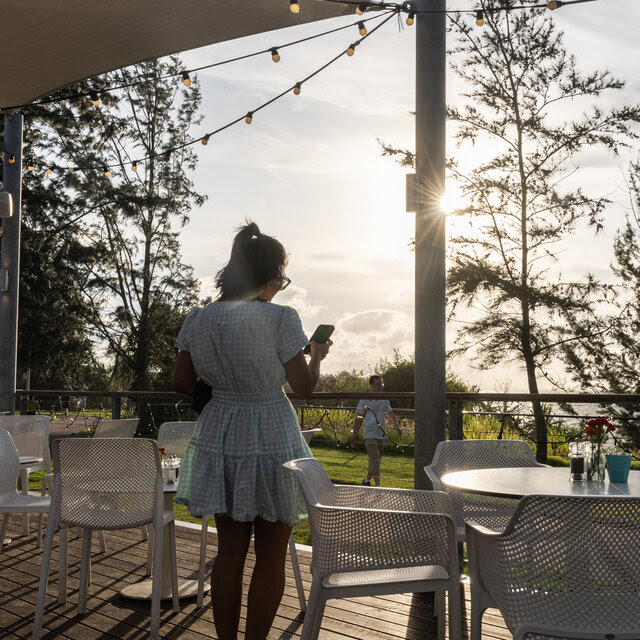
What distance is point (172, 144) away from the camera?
21.5 meters

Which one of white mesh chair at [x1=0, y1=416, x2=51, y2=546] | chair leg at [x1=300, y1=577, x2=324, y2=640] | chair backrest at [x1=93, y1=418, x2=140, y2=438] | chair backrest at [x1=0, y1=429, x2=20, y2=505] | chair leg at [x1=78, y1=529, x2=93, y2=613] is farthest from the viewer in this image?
white mesh chair at [x1=0, y1=416, x2=51, y2=546]

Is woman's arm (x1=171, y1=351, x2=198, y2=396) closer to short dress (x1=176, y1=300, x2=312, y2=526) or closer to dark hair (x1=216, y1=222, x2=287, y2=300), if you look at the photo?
short dress (x1=176, y1=300, x2=312, y2=526)

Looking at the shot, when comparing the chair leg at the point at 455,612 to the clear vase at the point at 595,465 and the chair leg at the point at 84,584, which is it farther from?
the chair leg at the point at 84,584

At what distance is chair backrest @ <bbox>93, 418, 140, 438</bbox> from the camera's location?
505cm

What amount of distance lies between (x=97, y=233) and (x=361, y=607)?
1886 cm

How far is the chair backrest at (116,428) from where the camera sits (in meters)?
5.05

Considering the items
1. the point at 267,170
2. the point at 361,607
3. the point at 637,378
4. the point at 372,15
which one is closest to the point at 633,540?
the point at 361,607

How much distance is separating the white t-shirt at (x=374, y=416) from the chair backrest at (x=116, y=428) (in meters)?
3.08

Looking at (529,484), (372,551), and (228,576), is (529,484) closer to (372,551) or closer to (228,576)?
(372,551)

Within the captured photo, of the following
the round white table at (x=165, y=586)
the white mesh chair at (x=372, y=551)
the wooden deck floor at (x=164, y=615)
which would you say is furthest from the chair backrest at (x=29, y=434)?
the white mesh chair at (x=372, y=551)

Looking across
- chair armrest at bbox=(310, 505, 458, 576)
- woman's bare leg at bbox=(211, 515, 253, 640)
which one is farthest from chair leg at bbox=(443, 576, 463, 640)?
woman's bare leg at bbox=(211, 515, 253, 640)

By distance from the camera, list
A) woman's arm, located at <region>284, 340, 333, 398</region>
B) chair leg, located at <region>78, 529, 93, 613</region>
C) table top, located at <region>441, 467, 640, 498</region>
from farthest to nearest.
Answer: chair leg, located at <region>78, 529, 93, 613</region> → table top, located at <region>441, 467, 640, 498</region> → woman's arm, located at <region>284, 340, 333, 398</region>

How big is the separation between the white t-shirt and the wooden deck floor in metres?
3.46

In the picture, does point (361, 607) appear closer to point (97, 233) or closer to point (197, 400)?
point (197, 400)
